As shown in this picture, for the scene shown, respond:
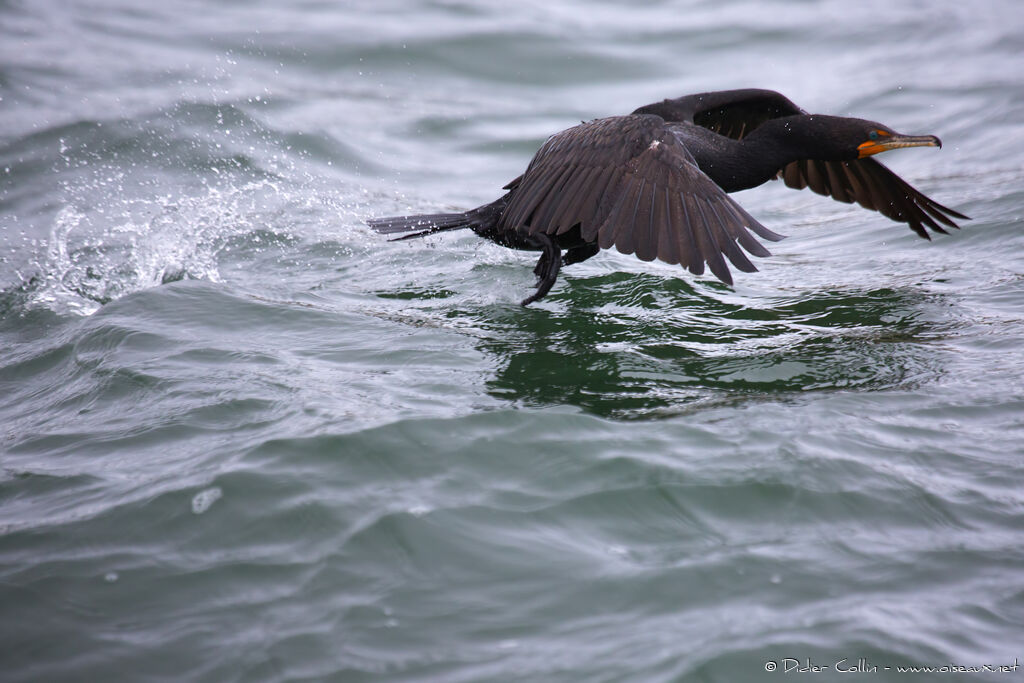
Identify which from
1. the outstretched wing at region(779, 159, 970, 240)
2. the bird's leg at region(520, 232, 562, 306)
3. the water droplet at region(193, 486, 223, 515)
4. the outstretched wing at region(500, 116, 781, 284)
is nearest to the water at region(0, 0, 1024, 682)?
the water droplet at region(193, 486, 223, 515)

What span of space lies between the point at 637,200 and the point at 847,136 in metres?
1.35

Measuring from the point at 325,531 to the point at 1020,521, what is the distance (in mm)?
1933

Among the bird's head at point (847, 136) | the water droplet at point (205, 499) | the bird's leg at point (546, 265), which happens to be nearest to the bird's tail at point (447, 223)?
the bird's leg at point (546, 265)

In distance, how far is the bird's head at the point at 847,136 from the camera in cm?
449

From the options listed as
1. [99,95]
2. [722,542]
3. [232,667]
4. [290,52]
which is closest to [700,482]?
[722,542]

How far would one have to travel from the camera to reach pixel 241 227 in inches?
227

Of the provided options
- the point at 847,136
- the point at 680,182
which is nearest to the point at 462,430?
the point at 680,182

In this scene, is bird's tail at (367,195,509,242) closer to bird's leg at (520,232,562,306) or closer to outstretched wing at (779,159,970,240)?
bird's leg at (520,232,562,306)

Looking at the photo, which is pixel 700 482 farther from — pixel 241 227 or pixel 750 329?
pixel 241 227

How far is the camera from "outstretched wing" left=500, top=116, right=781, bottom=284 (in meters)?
3.57

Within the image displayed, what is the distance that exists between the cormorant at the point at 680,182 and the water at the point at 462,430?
1.21ft

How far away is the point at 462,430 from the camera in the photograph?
127 inches

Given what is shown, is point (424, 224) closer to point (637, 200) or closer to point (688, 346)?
point (637, 200)

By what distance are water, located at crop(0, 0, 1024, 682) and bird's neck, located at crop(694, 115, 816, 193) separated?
61 cm
